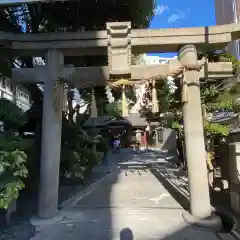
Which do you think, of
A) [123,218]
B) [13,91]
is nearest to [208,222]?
[123,218]

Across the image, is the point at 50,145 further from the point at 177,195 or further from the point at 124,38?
the point at 177,195

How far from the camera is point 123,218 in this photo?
6777 millimetres

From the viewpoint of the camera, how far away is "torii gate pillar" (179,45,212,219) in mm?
6402

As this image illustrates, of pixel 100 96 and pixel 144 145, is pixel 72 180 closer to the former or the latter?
pixel 100 96

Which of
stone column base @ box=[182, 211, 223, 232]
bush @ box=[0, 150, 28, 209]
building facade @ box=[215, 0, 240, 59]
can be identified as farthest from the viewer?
building facade @ box=[215, 0, 240, 59]

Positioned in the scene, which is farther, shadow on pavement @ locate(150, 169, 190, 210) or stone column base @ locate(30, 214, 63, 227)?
shadow on pavement @ locate(150, 169, 190, 210)

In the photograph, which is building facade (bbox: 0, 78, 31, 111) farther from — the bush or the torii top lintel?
the bush

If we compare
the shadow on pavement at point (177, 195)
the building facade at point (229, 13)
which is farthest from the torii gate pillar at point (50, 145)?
the building facade at point (229, 13)

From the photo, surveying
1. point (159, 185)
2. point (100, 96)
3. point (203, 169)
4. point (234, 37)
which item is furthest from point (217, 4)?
point (203, 169)

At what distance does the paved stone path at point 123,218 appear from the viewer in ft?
18.4

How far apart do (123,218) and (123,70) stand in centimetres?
320

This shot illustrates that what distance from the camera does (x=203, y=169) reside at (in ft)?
21.3

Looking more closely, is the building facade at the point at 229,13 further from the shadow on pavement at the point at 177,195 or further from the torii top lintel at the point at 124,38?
the torii top lintel at the point at 124,38

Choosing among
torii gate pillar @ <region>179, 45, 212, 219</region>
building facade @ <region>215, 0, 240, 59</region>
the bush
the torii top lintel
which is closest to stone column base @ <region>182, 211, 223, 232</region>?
torii gate pillar @ <region>179, 45, 212, 219</region>
